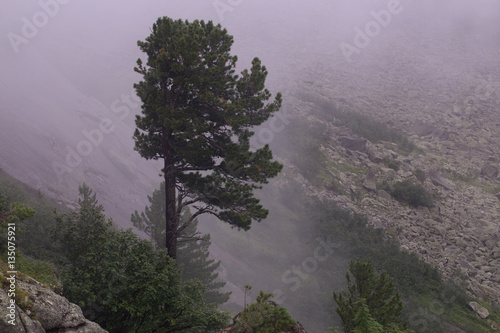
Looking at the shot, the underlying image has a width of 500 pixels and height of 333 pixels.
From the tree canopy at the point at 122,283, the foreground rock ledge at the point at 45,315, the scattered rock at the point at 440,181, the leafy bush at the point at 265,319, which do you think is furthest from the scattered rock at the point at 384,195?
the foreground rock ledge at the point at 45,315

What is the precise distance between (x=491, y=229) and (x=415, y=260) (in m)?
9.16

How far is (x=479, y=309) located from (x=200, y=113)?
62.2ft

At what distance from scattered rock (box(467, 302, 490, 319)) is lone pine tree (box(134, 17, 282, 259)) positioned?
1539 cm

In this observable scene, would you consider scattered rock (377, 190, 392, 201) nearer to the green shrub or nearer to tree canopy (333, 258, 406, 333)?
the green shrub

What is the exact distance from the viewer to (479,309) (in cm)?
1761

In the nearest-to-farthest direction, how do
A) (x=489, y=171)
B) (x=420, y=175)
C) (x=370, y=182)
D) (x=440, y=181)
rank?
1. (x=370, y=182)
2. (x=440, y=181)
3. (x=420, y=175)
4. (x=489, y=171)

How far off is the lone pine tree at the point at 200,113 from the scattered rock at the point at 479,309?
1539cm

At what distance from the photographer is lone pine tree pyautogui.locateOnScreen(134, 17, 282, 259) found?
991cm

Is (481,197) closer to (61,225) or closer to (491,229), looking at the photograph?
(491,229)

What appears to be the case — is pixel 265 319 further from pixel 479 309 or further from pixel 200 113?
pixel 479 309

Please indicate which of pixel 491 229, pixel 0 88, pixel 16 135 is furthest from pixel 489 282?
pixel 0 88

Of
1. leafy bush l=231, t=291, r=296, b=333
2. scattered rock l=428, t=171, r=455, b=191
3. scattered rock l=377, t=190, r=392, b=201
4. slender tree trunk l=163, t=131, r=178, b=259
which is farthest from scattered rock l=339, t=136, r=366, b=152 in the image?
leafy bush l=231, t=291, r=296, b=333

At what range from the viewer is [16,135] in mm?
39562

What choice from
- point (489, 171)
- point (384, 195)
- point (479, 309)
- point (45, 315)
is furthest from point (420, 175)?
point (45, 315)
